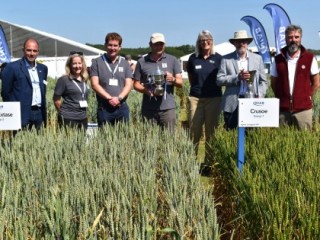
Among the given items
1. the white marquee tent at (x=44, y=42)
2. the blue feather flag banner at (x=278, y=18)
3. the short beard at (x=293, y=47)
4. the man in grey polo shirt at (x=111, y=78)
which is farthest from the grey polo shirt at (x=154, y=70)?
the white marquee tent at (x=44, y=42)

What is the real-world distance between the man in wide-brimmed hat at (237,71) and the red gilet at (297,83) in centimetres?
23

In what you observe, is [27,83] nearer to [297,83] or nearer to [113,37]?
[113,37]

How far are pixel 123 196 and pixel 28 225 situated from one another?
1.39 feet

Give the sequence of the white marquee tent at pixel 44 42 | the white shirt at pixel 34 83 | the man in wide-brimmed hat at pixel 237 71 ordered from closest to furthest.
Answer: the white shirt at pixel 34 83 < the man in wide-brimmed hat at pixel 237 71 < the white marquee tent at pixel 44 42

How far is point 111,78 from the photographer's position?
451 centimetres

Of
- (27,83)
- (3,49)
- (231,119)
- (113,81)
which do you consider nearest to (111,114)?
(113,81)

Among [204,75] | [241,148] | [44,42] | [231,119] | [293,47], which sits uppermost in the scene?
[44,42]

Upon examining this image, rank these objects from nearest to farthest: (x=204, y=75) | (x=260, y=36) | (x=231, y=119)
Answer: (x=231, y=119) < (x=204, y=75) < (x=260, y=36)

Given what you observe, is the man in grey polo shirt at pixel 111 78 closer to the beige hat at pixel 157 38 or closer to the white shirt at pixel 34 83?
the beige hat at pixel 157 38

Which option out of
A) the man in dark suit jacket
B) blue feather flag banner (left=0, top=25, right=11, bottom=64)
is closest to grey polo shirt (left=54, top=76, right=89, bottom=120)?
the man in dark suit jacket

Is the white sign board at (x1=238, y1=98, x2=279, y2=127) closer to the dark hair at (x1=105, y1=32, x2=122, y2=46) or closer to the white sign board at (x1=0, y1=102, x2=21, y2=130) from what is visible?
the dark hair at (x1=105, y1=32, x2=122, y2=46)

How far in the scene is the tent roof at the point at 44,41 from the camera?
97.6 ft

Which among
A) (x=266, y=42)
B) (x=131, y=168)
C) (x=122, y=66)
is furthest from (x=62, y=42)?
(x=131, y=168)

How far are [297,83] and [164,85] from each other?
1283mm
